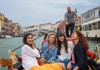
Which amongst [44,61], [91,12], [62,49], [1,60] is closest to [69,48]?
[62,49]

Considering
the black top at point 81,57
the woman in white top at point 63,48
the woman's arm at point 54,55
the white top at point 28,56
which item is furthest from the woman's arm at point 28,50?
the black top at point 81,57

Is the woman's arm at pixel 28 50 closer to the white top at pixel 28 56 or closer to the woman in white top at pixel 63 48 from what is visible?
the white top at pixel 28 56

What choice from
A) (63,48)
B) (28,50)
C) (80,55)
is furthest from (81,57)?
(63,48)

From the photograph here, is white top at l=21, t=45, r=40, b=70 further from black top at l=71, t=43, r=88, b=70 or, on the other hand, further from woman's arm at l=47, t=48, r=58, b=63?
black top at l=71, t=43, r=88, b=70

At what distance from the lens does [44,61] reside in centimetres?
539

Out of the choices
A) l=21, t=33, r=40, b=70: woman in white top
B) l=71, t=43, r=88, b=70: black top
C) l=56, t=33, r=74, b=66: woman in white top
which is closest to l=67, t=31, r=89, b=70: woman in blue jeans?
l=71, t=43, r=88, b=70: black top

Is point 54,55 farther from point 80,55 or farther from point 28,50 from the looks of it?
point 80,55

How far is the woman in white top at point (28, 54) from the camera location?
4.85 meters

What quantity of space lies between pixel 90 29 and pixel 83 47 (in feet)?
83.2

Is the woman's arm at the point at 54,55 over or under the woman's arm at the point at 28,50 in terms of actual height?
under

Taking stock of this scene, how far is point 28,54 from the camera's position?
487cm

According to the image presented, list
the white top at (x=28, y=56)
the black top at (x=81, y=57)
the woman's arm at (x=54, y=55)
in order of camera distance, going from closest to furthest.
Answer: the black top at (x=81, y=57) → the white top at (x=28, y=56) → the woman's arm at (x=54, y=55)

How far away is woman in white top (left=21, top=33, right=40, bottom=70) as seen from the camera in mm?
4848

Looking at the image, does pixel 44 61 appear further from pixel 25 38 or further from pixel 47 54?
pixel 25 38
